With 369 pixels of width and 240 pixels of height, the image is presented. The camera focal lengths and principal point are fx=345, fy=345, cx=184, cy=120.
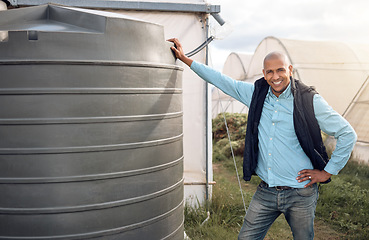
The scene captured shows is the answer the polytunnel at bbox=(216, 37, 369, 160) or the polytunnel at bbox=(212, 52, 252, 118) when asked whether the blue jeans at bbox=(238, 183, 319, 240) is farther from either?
the polytunnel at bbox=(212, 52, 252, 118)

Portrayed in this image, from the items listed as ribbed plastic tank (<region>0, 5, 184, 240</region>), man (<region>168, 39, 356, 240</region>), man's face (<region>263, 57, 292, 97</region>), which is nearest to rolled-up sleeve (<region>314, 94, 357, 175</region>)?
man (<region>168, 39, 356, 240</region>)

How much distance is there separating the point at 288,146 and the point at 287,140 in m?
0.04

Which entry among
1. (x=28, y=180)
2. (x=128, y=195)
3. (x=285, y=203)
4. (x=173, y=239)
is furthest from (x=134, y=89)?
(x=285, y=203)

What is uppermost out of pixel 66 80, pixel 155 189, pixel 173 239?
pixel 66 80

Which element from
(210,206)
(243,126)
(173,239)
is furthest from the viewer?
(243,126)

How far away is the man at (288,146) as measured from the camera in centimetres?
212

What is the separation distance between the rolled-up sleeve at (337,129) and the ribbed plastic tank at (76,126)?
3.35 ft

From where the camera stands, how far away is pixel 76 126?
1707mm

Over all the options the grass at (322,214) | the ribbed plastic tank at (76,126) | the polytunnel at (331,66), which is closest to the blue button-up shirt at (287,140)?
the ribbed plastic tank at (76,126)

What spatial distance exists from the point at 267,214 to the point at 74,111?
1404mm

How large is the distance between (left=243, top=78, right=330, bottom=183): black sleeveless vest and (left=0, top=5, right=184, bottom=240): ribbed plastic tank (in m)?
0.70

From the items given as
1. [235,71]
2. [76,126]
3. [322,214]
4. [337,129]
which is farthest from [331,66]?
[76,126]

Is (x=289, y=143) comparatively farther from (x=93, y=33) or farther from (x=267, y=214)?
(x=93, y=33)

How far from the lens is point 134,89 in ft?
6.06
